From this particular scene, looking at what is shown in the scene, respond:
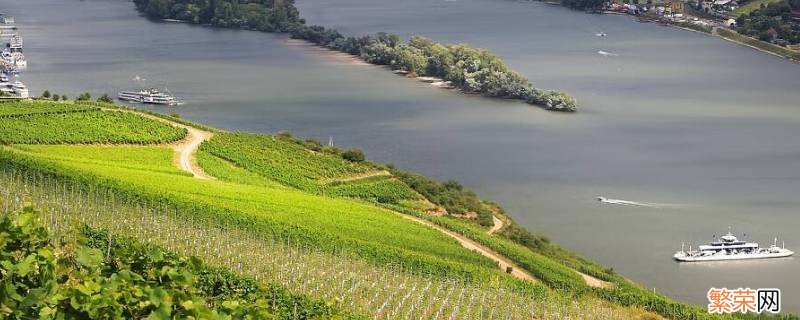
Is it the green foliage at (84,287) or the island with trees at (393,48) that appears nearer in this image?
the green foliage at (84,287)

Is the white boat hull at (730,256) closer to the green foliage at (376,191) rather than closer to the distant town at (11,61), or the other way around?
the green foliage at (376,191)

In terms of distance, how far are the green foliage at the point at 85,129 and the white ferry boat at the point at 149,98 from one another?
12.8 meters

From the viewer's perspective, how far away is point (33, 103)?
97.2 ft

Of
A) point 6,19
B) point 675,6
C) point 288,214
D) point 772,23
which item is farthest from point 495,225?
point 675,6

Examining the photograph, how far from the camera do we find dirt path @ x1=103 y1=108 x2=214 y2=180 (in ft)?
82.4

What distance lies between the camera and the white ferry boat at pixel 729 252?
25172 millimetres

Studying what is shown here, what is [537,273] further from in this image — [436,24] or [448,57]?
[436,24]

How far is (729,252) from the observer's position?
82.8 ft

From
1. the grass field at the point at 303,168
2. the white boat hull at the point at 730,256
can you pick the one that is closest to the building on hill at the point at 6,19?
the grass field at the point at 303,168

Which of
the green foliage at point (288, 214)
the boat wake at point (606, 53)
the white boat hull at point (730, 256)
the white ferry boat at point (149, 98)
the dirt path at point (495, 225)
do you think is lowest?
the white boat hull at point (730, 256)

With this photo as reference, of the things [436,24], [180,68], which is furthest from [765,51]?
[180,68]

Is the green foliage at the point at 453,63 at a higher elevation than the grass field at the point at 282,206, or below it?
below

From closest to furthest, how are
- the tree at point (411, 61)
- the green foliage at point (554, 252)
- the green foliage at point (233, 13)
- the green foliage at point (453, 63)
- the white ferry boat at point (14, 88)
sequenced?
the green foliage at point (554, 252) < the white ferry boat at point (14, 88) < the green foliage at point (453, 63) < the tree at point (411, 61) < the green foliage at point (233, 13)

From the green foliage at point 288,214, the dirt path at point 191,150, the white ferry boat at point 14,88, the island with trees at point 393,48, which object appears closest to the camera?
the green foliage at point 288,214
